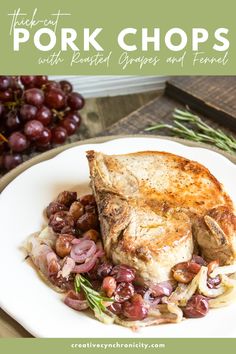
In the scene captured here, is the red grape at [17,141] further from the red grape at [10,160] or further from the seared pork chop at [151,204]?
the seared pork chop at [151,204]

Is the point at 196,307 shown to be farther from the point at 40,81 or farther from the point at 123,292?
the point at 40,81

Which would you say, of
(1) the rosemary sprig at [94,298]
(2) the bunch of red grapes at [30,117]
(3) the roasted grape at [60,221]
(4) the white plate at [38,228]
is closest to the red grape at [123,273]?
(1) the rosemary sprig at [94,298]

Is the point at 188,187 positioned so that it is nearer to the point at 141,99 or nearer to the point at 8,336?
the point at 8,336

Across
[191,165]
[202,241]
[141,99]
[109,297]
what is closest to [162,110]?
[141,99]

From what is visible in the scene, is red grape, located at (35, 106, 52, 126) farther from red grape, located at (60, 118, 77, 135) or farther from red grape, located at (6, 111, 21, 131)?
red grape, located at (60, 118, 77, 135)

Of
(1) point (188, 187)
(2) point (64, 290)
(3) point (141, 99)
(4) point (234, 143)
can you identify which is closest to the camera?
(2) point (64, 290)

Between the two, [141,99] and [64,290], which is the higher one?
[141,99]
